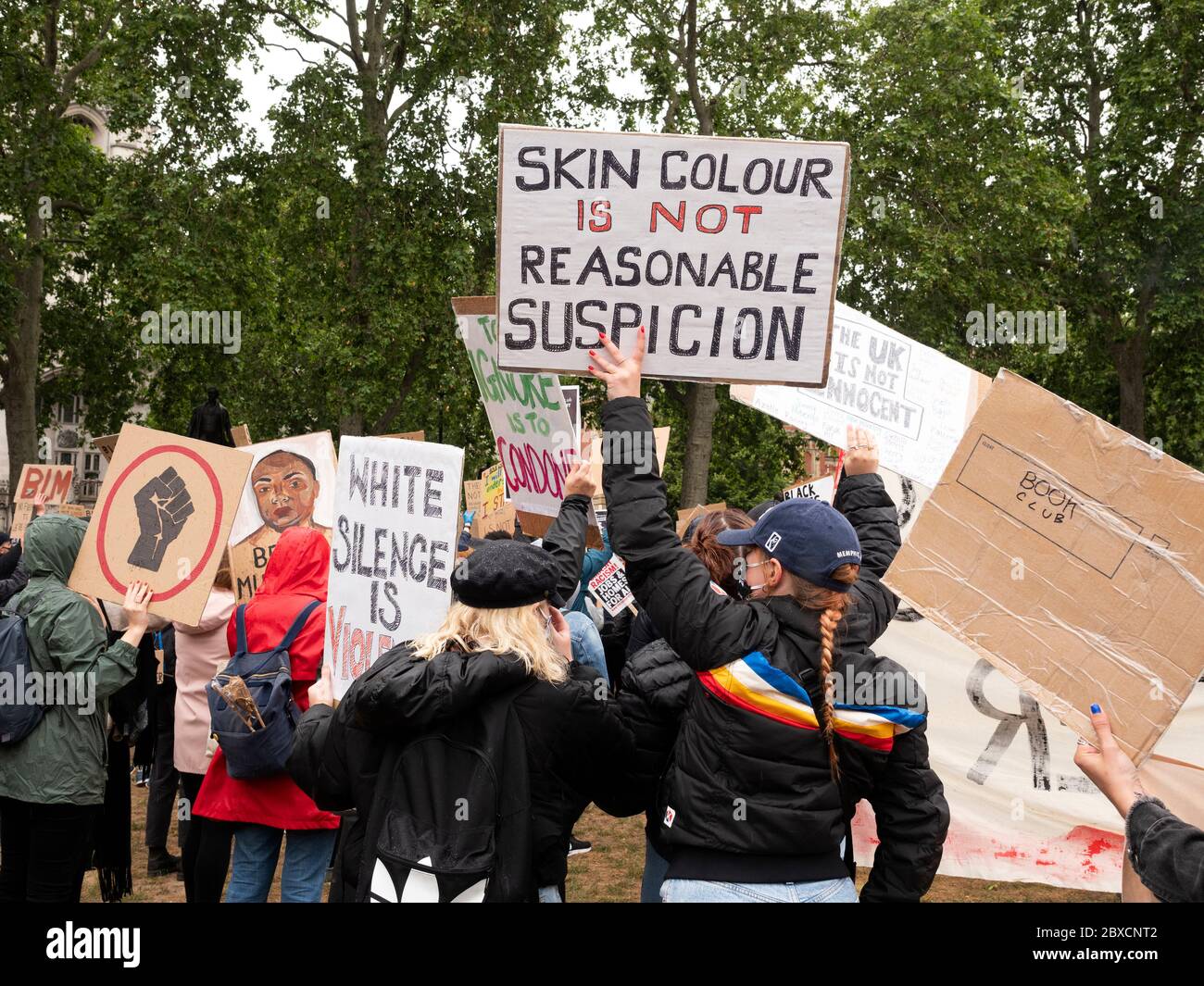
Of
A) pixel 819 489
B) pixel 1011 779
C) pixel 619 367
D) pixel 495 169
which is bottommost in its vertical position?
pixel 1011 779

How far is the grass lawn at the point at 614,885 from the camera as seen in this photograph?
6078 millimetres

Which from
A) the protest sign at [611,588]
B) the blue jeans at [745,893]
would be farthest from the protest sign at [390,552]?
the protest sign at [611,588]

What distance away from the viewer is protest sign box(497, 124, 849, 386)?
3385 mm

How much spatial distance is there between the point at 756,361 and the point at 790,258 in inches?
12.8

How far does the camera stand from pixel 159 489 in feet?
14.9

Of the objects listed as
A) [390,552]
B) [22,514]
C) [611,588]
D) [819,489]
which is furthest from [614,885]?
[22,514]

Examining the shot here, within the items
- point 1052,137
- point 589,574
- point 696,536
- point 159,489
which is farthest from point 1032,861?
point 1052,137

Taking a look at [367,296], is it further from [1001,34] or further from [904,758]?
[904,758]

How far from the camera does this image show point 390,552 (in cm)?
371

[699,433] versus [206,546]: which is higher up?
[206,546]

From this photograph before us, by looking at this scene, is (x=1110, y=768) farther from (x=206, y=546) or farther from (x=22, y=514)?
(x=22, y=514)

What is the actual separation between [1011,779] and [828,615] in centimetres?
339

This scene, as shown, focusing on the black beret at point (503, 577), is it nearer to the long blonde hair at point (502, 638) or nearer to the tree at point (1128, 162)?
the long blonde hair at point (502, 638)

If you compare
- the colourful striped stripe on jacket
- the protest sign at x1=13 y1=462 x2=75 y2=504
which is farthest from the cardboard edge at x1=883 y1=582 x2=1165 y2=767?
the protest sign at x1=13 y1=462 x2=75 y2=504
